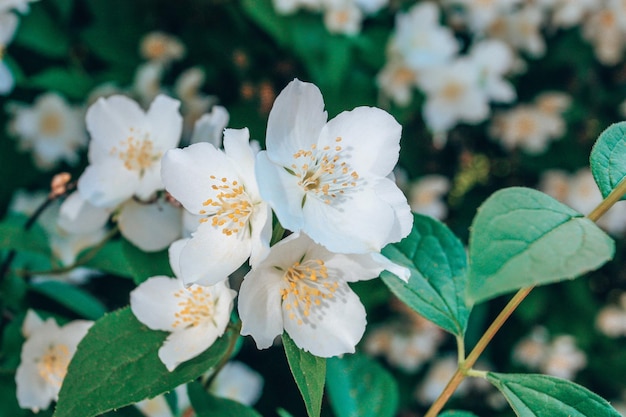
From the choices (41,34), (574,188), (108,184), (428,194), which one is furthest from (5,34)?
(574,188)

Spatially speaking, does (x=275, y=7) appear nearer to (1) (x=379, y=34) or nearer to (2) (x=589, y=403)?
(1) (x=379, y=34)

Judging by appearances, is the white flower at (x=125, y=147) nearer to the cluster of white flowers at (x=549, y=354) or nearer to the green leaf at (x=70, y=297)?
the green leaf at (x=70, y=297)

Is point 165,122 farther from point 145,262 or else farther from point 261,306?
point 261,306

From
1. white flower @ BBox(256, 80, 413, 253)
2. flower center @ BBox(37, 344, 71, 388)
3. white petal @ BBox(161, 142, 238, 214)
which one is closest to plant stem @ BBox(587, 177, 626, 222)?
white flower @ BBox(256, 80, 413, 253)

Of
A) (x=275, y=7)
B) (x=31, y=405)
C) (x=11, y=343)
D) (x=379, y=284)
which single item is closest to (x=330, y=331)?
(x=31, y=405)

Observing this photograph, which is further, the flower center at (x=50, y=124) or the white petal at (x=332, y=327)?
the flower center at (x=50, y=124)

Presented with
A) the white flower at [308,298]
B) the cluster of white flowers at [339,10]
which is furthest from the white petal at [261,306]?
the cluster of white flowers at [339,10]

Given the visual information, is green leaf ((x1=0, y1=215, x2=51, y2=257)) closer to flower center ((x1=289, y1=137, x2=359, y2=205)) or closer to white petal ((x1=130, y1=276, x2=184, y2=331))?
white petal ((x1=130, y1=276, x2=184, y2=331))
